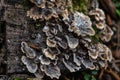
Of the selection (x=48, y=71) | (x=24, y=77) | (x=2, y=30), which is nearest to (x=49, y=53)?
(x=48, y=71)

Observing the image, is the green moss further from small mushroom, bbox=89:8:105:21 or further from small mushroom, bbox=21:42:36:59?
small mushroom, bbox=21:42:36:59

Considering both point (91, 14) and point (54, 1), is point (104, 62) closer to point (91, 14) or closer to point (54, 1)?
point (91, 14)

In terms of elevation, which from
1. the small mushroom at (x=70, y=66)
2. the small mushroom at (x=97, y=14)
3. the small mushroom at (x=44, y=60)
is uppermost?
the small mushroom at (x=97, y=14)

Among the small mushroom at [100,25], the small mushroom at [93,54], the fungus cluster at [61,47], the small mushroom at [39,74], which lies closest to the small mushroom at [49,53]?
the fungus cluster at [61,47]

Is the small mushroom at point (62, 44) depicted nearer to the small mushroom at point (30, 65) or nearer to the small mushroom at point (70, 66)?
the small mushroom at point (70, 66)

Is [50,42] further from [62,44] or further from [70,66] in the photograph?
[70,66]

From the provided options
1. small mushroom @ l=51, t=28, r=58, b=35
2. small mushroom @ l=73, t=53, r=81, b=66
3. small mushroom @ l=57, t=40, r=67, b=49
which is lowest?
small mushroom @ l=73, t=53, r=81, b=66

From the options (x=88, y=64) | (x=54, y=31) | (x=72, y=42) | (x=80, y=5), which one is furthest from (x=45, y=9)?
(x=88, y=64)

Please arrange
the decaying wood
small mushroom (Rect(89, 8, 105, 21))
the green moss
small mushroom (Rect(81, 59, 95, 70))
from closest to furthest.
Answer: small mushroom (Rect(81, 59, 95, 70)) → the green moss → small mushroom (Rect(89, 8, 105, 21)) → the decaying wood

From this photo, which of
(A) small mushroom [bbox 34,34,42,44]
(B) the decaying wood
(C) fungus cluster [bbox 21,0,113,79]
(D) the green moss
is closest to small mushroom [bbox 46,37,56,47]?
(C) fungus cluster [bbox 21,0,113,79]
